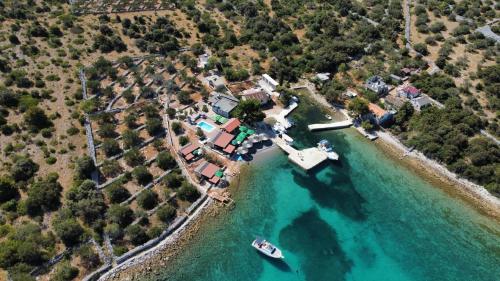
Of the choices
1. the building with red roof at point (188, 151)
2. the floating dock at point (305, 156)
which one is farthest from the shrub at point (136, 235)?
the floating dock at point (305, 156)

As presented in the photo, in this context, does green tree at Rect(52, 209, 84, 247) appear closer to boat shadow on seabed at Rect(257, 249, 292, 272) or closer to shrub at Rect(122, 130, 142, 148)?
shrub at Rect(122, 130, 142, 148)

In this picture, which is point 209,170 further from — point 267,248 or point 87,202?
point 87,202

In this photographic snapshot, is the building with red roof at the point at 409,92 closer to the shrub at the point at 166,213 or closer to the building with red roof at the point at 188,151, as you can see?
the building with red roof at the point at 188,151

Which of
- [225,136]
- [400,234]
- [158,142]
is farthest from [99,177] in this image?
[400,234]

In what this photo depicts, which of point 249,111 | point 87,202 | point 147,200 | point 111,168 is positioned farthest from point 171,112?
point 87,202

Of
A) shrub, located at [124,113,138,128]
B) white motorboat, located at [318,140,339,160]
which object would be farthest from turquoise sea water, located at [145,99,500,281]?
shrub, located at [124,113,138,128]

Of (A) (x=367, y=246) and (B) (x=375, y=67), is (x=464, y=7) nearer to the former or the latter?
(B) (x=375, y=67)
